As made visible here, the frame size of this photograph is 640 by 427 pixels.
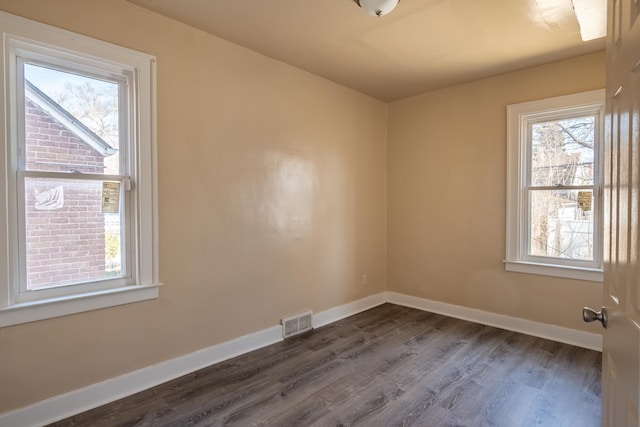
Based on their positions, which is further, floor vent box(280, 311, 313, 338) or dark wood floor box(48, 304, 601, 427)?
floor vent box(280, 311, 313, 338)

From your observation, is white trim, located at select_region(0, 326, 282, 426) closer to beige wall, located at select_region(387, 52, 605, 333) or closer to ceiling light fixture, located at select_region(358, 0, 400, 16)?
beige wall, located at select_region(387, 52, 605, 333)

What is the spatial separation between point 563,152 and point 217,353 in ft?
11.9

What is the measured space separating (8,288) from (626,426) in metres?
2.71

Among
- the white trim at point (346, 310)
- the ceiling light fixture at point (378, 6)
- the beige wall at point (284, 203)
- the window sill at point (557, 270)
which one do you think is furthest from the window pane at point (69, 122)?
the window sill at point (557, 270)

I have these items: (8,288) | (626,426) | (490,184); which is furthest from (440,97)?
(8,288)

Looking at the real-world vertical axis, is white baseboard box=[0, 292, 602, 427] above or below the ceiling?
below

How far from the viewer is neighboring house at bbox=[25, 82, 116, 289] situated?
1970 millimetres

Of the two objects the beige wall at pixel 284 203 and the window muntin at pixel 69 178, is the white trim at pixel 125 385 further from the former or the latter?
the window muntin at pixel 69 178

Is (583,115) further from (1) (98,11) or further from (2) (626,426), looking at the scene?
(1) (98,11)

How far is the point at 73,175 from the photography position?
2.09 m

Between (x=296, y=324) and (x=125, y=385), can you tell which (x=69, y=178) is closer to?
(x=125, y=385)

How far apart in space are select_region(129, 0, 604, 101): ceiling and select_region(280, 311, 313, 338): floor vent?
8.08 ft

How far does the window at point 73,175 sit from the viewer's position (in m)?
1.87

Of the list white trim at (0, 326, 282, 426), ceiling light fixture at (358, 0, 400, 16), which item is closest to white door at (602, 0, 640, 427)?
ceiling light fixture at (358, 0, 400, 16)
